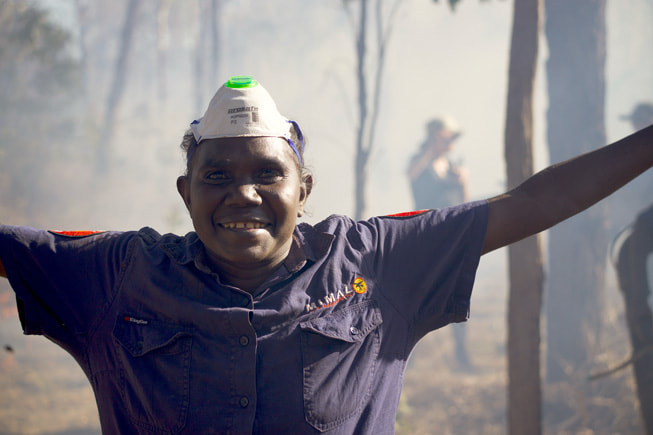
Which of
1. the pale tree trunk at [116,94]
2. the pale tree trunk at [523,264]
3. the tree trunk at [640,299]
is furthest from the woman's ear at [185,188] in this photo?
the pale tree trunk at [116,94]

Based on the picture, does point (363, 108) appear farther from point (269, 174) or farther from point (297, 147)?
point (269, 174)

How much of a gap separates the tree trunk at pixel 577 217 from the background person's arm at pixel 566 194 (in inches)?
181

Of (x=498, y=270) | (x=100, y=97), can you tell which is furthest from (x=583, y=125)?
(x=100, y=97)

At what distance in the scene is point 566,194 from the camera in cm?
161

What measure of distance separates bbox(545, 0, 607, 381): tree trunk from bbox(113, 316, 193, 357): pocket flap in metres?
5.52

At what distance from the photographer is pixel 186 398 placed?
4.46 feet

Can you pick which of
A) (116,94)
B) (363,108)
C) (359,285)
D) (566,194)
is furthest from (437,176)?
(116,94)

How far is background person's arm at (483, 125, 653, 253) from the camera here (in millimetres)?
1606

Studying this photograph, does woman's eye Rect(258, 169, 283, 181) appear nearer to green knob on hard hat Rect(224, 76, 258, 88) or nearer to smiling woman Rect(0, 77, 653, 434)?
smiling woman Rect(0, 77, 653, 434)

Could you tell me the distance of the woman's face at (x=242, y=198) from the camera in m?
1.45

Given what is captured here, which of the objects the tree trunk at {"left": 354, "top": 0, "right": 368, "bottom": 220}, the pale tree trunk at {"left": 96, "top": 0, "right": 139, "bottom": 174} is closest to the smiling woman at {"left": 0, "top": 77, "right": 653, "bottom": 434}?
the tree trunk at {"left": 354, "top": 0, "right": 368, "bottom": 220}

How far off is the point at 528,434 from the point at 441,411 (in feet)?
8.94

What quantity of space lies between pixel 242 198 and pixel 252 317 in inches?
13.5

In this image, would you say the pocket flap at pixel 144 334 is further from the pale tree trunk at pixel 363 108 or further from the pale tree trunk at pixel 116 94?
the pale tree trunk at pixel 116 94
